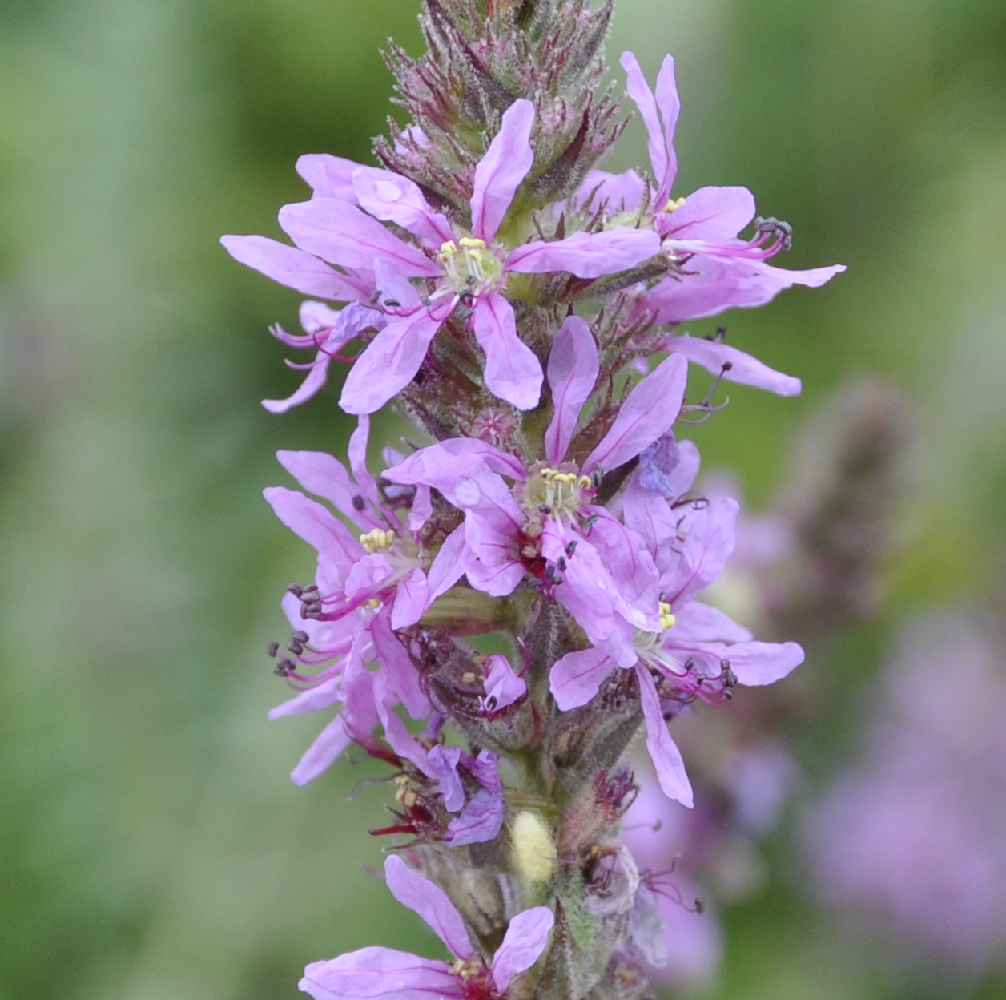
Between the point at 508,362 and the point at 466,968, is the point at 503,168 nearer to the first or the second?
the point at 508,362

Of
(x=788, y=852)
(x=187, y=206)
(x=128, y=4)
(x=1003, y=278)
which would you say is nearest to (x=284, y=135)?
(x=187, y=206)

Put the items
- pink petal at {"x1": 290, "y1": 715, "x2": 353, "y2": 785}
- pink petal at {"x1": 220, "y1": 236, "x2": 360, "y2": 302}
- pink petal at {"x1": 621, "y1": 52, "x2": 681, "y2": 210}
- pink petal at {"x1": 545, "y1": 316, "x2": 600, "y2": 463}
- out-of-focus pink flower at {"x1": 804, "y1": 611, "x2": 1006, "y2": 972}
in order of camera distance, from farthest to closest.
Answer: out-of-focus pink flower at {"x1": 804, "y1": 611, "x2": 1006, "y2": 972}
pink petal at {"x1": 290, "y1": 715, "x2": 353, "y2": 785}
pink petal at {"x1": 220, "y1": 236, "x2": 360, "y2": 302}
pink petal at {"x1": 621, "y1": 52, "x2": 681, "y2": 210}
pink petal at {"x1": 545, "y1": 316, "x2": 600, "y2": 463}

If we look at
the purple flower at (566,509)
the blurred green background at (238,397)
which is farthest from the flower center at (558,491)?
the blurred green background at (238,397)

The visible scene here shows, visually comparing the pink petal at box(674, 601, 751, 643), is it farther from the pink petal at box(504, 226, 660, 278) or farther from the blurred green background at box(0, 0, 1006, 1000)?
the blurred green background at box(0, 0, 1006, 1000)

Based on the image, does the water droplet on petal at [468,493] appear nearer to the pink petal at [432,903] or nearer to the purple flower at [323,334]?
the purple flower at [323,334]

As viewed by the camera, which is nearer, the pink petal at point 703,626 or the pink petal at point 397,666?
the pink petal at point 397,666

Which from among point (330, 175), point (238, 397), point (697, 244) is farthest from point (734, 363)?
point (238, 397)

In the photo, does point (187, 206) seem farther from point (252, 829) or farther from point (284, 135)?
point (252, 829)

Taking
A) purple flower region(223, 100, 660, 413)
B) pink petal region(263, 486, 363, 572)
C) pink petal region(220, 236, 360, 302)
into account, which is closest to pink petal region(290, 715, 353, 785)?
pink petal region(263, 486, 363, 572)
